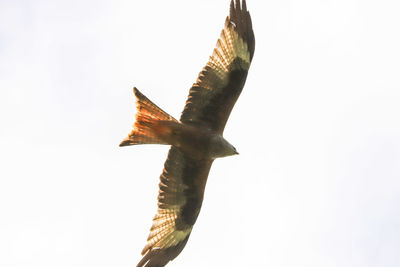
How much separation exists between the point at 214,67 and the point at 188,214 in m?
2.55

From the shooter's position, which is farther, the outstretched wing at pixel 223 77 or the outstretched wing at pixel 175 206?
the outstretched wing at pixel 175 206

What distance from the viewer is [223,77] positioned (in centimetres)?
1050

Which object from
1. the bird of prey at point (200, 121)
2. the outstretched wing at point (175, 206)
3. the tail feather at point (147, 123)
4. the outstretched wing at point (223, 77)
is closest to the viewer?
the tail feather at point (147, 123)

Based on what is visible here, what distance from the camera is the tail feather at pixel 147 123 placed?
10.1 meters

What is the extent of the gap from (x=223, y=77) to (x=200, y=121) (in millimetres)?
775

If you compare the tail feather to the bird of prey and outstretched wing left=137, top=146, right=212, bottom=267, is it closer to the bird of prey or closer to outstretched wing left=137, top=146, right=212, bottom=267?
the bird of prey

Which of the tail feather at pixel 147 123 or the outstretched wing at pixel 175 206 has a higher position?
the tail feather at pixel 147 123

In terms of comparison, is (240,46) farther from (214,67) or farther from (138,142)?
(138,142)

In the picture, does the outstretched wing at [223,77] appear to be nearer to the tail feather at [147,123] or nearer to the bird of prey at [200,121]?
the bird of prey at [200,121]

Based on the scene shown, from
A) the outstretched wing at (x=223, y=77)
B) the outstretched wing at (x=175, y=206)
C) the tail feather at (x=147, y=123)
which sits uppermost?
the outstretched wing at (x=223, y=77)

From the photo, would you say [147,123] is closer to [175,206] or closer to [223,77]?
[223,77]

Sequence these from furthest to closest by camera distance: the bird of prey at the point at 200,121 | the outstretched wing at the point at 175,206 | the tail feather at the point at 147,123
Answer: the outstretched wing at the point at 175,206 → the bird of prey at the point at 200,121 → the tail feather at the point at 147,123

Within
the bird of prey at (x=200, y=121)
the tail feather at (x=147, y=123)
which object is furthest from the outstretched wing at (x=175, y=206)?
the tail feather at (x=147, y=123)

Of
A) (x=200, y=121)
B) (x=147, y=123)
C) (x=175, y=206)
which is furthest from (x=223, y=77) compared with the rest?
(x=175, y=206)
